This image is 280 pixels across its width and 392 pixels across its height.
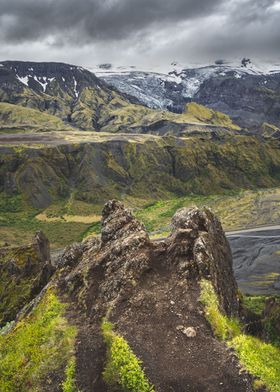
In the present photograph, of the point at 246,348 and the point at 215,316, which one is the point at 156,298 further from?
the point at 246,348

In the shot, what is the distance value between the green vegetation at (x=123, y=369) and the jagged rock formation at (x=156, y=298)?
278 millimetres

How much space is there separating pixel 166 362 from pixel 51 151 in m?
140

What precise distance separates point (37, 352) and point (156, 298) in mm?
5224

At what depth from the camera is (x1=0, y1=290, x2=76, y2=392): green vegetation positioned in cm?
1666

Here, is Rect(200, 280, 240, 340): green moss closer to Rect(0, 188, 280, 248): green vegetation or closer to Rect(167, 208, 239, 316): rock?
Rect(167, 208, 239, 316): rock

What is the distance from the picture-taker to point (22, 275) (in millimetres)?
41281

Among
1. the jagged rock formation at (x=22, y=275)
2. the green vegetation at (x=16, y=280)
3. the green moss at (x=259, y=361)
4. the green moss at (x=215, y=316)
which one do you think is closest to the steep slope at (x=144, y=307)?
the green moss at (x=215, y=316)

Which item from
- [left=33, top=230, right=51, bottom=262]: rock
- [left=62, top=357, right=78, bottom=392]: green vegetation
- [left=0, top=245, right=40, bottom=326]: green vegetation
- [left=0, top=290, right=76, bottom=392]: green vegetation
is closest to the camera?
[left=62, top=357, right=78, bottom=392]: green vegetation

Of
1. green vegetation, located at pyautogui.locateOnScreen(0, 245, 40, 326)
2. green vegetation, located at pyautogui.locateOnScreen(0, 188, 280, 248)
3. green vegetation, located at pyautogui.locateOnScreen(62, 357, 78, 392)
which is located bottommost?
green vegetation, located at pyautogui.locateOnScreen(0, 188, 280, 248)

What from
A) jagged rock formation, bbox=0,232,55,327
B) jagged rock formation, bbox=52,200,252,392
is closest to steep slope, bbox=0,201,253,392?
jagged rock formation, bbox=52,200,252,392

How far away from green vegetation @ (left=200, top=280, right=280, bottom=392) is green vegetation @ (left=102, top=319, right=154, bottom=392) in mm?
3321

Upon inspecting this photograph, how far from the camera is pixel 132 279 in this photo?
20656 millimetres

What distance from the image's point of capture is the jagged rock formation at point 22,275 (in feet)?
116

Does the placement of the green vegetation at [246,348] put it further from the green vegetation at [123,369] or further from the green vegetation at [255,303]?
the green vegetation at [255,303]
